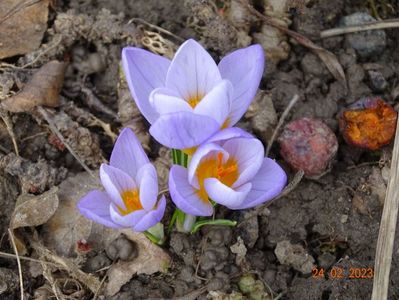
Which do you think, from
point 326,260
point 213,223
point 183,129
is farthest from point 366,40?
point 183,129

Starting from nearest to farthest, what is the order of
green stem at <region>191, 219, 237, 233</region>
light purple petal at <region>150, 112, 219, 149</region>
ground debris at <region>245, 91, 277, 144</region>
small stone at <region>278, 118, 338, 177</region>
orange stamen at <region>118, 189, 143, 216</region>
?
light purple petal at <region>150, 112, 219, 149</region>
orange stamen at <region>118, 189, 143, 216</region>
green stem at <region>191, 219, 237, 233</region>
small stone at <region>278, 118, 338, 177</region>
ground debris at <region>245, 91, 277, 144</region>

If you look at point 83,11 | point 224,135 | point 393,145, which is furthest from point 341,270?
point 83,11

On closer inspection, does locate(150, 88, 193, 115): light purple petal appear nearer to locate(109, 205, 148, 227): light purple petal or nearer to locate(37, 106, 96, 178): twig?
locate(109, 205, 148, 227): light purple petal

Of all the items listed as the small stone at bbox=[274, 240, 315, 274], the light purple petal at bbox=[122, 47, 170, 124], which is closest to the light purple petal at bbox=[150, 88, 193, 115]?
the light purple petal at bbox=[122, 47, 170, 124]

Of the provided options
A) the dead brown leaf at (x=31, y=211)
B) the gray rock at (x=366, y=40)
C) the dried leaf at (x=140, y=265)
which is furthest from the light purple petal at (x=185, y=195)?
the gray rock at (x=366, y=40)

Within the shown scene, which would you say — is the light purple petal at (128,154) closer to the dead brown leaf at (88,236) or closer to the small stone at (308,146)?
the dead brown leaf at (88,236)

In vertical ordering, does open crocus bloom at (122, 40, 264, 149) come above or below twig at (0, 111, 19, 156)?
above
